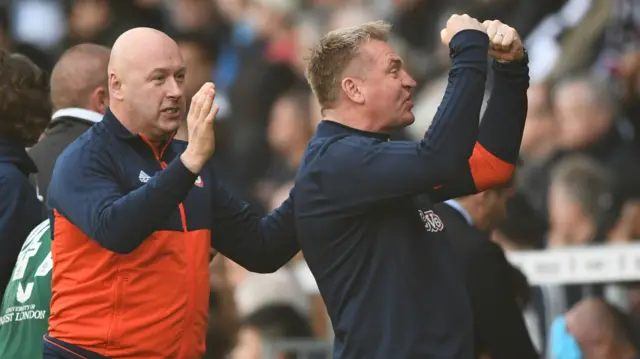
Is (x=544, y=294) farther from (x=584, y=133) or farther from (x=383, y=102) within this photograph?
(x=383, y=102)

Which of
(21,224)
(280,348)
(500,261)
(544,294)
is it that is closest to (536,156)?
(544,294)

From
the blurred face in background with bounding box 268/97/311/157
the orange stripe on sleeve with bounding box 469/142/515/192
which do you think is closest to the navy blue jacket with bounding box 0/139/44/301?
the orange stripe on sleeve with bounding box 469/142/515/192

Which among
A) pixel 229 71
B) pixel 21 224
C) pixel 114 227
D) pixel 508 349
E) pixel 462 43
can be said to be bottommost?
pixel 229 71

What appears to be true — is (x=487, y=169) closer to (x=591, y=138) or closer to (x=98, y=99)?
(x=98, y=99)

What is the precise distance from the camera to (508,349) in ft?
20.1

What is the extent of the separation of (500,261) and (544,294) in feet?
7.14

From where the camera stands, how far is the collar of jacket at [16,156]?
5.82 metres

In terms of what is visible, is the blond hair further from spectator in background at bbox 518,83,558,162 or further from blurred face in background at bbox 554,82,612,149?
spectator in background at bbox 518,83,558,162

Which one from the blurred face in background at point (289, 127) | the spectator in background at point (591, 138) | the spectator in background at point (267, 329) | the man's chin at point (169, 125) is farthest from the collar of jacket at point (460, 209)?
the blurred face in background at point (289, 127)

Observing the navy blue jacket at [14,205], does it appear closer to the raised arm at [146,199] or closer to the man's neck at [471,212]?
the raised arm at [146,199]

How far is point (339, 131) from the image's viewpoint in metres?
5.05

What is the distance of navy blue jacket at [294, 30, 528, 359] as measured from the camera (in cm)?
473

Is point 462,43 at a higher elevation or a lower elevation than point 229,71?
higher

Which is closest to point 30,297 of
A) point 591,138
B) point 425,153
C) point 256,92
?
point 425,153
